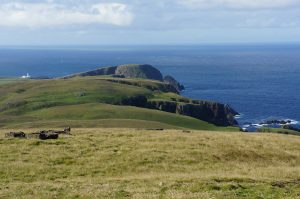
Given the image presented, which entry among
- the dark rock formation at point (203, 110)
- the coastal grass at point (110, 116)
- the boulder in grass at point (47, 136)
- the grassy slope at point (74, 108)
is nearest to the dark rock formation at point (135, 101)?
the grassy slope at point (74, 108)

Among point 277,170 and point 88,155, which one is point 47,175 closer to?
point 88,155

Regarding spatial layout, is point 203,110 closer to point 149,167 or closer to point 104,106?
point 104,106

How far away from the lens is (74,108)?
142m

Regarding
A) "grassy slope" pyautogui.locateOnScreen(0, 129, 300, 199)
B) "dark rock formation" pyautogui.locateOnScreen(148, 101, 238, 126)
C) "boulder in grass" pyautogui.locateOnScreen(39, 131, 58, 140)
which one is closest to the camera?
"grassy slope" pyautogui.locateOnScreen(0, 129, 300, 199)

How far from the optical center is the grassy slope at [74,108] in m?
116

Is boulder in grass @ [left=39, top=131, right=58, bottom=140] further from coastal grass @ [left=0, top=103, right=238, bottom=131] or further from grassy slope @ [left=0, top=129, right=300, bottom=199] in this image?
coastal grass @ [left=0, top=103, right=238, bottom=131]

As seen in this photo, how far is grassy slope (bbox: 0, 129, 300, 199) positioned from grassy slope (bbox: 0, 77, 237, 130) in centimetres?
4681

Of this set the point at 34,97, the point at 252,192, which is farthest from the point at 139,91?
the point at 252,192

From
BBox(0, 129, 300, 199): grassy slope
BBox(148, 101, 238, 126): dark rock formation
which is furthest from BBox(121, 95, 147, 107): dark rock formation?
BBox(0, 129, 300, 199): grassy slope

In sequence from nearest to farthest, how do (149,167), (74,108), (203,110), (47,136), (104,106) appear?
(149,167) → (47,136) → (74,108) → (104,106) → (203,110)

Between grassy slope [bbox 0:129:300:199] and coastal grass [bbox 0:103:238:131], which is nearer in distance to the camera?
grassy slope [bbox 0:129:300:199]

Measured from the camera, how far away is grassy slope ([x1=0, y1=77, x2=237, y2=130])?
4548 inches

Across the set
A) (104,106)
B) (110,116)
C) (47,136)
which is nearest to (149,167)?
(47,136)

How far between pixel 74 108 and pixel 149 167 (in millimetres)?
109376
